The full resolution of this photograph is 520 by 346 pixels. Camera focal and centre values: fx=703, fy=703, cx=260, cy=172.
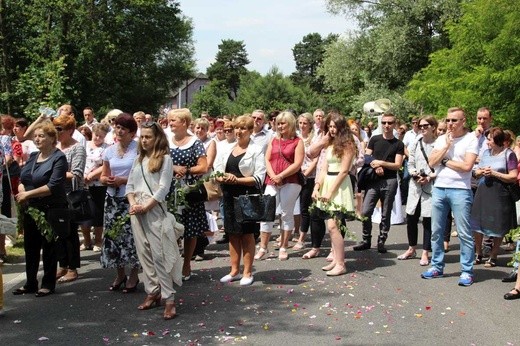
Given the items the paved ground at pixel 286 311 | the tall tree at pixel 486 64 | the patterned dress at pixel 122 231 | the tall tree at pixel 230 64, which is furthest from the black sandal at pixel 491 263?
the tall tree at pixel 230 64

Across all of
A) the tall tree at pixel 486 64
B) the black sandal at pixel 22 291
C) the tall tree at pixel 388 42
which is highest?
the tall tree at pixel 388 42

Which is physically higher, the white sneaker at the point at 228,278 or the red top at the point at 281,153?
the red top at the point at 281,153

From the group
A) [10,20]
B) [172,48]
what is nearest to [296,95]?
[172,48]

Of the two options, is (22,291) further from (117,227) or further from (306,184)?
(306,184)

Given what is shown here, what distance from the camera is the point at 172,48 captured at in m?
47.0

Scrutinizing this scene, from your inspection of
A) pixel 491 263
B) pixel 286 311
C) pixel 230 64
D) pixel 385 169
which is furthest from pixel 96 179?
pixel 230 64

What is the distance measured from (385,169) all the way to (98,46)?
32.1 metres

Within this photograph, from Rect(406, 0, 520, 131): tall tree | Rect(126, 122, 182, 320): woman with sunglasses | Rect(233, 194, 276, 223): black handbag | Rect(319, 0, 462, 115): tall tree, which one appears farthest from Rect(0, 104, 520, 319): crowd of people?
Rect(319, 0, 462, 115): tall tree

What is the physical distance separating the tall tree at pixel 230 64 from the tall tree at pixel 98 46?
89.0 metres

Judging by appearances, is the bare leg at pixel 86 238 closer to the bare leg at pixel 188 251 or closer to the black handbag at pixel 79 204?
the black handbag at pixel 79 204

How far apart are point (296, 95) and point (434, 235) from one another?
75700mm

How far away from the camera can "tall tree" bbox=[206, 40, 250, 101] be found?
456ft

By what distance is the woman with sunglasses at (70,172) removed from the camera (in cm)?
866

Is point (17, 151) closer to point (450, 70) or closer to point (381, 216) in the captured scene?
point (381, 216)
